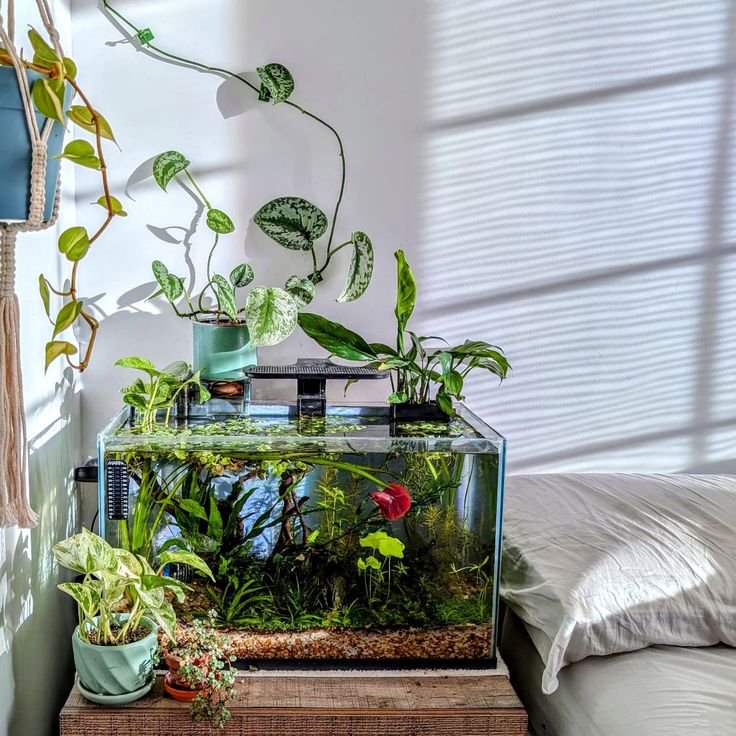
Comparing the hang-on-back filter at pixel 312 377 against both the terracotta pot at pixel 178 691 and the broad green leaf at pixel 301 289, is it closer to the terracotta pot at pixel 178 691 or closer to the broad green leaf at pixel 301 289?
the broad green leaf at pixel 301 289

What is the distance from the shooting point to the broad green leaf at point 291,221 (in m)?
1.96

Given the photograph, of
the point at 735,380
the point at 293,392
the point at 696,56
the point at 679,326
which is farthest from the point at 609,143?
the point at 293,392

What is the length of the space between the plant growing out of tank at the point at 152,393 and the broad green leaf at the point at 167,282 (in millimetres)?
201

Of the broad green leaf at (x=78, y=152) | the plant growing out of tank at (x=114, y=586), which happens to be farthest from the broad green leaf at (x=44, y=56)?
the plant growing out of tank at (x=114, y=586)

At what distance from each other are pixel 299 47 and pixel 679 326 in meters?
1.18

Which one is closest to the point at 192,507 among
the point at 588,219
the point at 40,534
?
the point at 40,534

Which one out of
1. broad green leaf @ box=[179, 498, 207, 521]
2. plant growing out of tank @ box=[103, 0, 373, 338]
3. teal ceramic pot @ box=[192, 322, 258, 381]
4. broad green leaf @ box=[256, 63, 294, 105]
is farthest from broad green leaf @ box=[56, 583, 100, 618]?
broad green leaf @ box=[256, 63, 294, 105]

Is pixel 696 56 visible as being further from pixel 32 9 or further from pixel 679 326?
pixel 32 9

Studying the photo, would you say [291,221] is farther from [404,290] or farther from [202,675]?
[202,675]

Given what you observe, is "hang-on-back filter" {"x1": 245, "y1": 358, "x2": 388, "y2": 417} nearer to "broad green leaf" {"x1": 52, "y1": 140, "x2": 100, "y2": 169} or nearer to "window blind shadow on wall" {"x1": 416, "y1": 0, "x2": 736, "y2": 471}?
"window blind shadow on wall" {"x1": 416, "y1": 0, "x2": 736, "y2": 471}

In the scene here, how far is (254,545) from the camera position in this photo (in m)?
1.58

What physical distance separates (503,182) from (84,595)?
1324 mm

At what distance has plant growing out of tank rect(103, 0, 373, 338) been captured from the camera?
6.22ft

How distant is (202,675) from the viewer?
143cm
